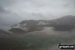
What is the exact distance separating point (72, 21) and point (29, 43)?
1.50 metres

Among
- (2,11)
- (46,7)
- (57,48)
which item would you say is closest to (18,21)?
(2,11)

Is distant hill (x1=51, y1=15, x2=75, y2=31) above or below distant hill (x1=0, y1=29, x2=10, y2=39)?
above

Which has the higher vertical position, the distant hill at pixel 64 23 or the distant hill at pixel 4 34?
the distant hill at pixel 64 23

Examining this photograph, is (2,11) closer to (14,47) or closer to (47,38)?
(14,47)

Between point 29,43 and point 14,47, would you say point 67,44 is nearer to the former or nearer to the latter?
point 29,43

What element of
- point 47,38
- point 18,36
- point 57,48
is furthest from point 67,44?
point 18,36

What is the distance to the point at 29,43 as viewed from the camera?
181 inches

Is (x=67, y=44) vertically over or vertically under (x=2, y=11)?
under

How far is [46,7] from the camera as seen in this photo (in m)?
4.71

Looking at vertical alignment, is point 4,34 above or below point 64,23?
below

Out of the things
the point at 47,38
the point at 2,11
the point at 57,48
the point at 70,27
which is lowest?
the point at 57,48

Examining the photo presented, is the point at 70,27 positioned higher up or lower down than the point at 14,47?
higher up

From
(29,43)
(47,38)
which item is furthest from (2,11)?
(47,38)

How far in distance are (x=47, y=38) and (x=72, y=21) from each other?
95 cm
